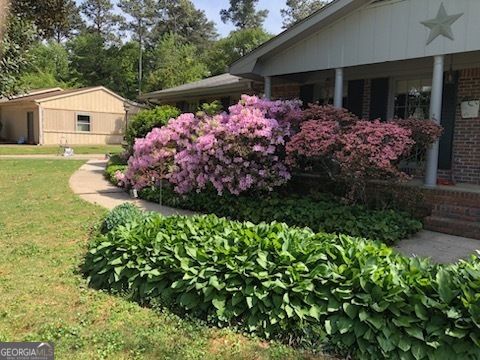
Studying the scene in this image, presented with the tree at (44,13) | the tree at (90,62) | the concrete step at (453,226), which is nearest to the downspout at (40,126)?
the tree at (90,62)

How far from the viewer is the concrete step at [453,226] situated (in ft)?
21.3

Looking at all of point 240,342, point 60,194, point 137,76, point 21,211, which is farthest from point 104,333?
point 137,76

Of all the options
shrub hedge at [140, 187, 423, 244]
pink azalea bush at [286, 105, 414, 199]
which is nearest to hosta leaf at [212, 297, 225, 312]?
shrub hedge at [140, 187, 423, 244]

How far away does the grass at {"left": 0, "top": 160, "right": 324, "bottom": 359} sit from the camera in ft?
10.2

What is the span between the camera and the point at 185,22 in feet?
177

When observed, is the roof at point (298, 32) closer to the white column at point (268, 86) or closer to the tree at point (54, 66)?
the white column at point (268, 86)

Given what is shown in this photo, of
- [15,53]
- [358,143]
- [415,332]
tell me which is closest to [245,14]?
[358,143]

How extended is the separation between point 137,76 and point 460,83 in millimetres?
39335

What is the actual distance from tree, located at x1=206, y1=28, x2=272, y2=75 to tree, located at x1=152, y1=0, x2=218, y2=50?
12721mm

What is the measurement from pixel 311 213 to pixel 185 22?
51.8 m

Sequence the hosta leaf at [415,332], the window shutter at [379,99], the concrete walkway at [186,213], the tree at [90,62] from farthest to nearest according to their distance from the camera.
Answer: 1. the tree at [90,62]
2. the window shutter at [379,99]
3. the concrete walkway at [186,213]
4. the hosta leaf at [415,332]

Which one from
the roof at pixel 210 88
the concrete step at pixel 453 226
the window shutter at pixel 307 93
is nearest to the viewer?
the concrete step at pixel 453 226

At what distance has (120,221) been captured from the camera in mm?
5477

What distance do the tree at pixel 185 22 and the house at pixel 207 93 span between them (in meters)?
38.7
